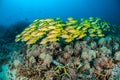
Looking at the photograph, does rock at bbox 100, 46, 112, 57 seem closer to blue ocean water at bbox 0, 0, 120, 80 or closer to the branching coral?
blue ocean water at bbox 0, 0, 120, 80

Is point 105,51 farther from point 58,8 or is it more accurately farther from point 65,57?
point 58,8

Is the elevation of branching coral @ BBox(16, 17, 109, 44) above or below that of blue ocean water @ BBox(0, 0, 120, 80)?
below

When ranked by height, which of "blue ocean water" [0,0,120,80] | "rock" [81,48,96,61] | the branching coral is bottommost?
"rock" [81,48,96,61]

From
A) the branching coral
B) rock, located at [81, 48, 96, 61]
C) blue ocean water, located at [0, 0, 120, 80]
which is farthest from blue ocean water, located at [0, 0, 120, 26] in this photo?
rock, located at [81, 48, 96, 61]

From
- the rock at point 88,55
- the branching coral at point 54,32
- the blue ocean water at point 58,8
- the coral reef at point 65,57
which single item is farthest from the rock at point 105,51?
the blue ocean water at point 58,8

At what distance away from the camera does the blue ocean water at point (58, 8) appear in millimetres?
32322

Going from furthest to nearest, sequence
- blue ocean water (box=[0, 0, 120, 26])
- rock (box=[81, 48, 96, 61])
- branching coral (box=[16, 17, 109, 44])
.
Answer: blue ocean water (box=[0, 0, 120, 26])
branching coral (box=[16, 17, 109, 44])
rock (box=[81, 48, 96, 61])

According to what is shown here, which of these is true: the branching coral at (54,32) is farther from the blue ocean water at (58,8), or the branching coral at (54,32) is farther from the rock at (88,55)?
the blue ocean water at (58,8)

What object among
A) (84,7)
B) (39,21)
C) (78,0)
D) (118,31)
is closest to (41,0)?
(78,0)

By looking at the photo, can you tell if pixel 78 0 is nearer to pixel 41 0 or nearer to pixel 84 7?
pixel 84 7

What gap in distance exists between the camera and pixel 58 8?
52375 millimetres

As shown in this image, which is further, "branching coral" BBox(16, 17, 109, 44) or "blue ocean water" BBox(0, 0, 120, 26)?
"blue ocean water" BBox(0, 0, 120, 26)

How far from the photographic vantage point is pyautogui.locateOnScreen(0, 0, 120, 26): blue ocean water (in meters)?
32.3

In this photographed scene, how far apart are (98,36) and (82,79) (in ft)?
10.2
